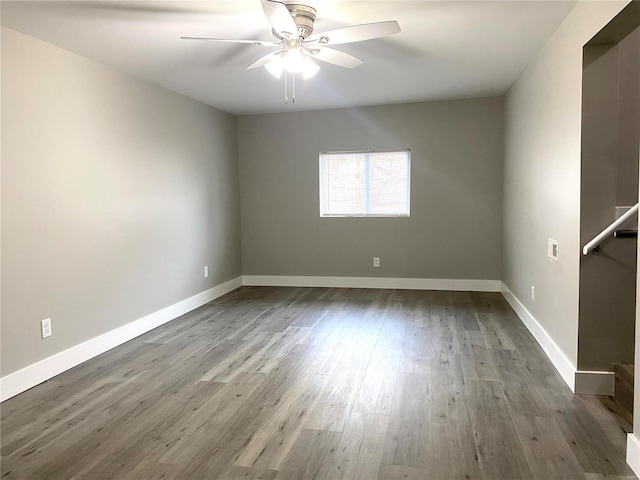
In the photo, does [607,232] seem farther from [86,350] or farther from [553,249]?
[86,350]

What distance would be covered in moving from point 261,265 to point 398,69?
3.23 meters

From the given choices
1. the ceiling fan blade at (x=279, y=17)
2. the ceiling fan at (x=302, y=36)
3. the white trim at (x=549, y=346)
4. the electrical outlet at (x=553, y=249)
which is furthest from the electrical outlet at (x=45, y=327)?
the electrical outlet at (x=553, y=249)

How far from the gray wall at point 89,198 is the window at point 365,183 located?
164 centimetres

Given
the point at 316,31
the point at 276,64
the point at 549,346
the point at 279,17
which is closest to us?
the point at 279,17

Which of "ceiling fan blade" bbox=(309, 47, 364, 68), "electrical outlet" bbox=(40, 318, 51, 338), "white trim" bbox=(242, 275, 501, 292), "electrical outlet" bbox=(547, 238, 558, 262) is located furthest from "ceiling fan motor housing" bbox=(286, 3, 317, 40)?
"white trim" bbox=(242, 275, 501, 292)

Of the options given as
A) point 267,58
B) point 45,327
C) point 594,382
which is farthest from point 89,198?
point 594,382

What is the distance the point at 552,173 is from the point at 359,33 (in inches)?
66.7

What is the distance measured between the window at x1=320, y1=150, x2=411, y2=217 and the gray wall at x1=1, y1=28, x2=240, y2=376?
164 centimetres

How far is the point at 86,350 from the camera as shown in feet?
11.2

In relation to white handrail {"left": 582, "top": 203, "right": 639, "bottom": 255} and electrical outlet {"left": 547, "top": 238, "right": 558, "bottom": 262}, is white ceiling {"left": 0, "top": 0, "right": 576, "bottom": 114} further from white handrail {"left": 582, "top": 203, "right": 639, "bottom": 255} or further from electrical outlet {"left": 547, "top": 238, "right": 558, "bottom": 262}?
electrical outlet {"left": 547, "top": 238, "right": 558, "bottom": 262}

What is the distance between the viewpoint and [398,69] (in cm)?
396

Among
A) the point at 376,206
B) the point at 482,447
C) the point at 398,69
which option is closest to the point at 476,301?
the point at 376,206

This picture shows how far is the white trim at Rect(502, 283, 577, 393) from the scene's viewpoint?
2.71 metres

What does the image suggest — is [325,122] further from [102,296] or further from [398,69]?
[102,296]
